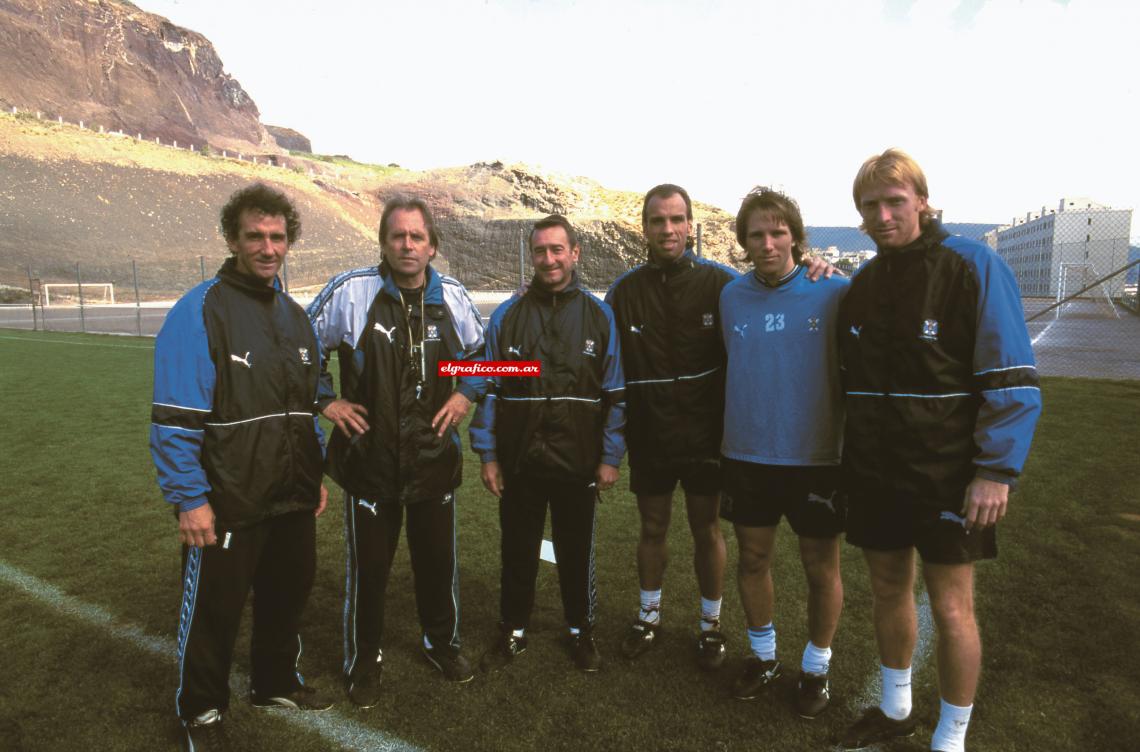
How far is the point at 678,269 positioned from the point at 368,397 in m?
1.35

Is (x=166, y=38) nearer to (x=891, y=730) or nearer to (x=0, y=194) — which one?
(x=0, y=194)

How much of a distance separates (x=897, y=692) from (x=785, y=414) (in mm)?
1029

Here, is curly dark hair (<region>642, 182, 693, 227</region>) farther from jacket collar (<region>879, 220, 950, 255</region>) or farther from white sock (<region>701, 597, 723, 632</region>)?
white sock (<region>701, 597, 723, 632</region>)

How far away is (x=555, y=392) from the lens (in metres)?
2.84

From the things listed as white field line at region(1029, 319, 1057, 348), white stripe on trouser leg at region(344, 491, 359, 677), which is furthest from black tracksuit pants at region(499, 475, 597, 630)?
white field line at region(1029, 319, 1057, 348)

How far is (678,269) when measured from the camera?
2.90 metres

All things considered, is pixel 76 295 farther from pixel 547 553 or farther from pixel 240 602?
pixel 240 602

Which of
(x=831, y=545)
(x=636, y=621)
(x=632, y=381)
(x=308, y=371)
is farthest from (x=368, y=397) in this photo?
(x=831, y=545)

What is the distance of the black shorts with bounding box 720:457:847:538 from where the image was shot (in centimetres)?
247

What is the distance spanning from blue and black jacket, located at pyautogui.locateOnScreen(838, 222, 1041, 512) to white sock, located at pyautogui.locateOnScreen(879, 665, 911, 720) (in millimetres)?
686

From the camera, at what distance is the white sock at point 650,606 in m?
3.14

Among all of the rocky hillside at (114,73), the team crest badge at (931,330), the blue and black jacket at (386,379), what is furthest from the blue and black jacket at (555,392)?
the rocky hillside at (114,73)

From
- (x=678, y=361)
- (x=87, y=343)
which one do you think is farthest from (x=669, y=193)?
(x=87, y=343)

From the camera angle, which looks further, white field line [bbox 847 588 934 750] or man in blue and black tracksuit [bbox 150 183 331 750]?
white field line [bbox 847 588 934 750]
